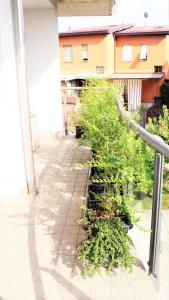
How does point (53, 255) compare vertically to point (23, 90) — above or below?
below

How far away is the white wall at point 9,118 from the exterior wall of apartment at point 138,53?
17.2 m

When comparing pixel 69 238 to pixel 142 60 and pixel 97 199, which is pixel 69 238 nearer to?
A: pixel 97 199

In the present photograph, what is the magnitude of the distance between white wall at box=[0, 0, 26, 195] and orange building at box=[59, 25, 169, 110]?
15119 mm

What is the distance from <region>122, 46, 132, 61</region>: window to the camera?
62.5 feet

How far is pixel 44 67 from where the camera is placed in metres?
6.19

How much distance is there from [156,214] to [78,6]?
18.2ft

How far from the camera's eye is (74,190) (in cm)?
363

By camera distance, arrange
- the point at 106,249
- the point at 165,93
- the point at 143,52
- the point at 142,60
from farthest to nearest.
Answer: the point at 142,60
the point at 143,52
the point at 165,93
the point at 106,249

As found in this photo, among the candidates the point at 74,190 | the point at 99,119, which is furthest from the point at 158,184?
the point at 74,190

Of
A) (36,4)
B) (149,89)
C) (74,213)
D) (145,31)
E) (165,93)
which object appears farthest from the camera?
(149,89)

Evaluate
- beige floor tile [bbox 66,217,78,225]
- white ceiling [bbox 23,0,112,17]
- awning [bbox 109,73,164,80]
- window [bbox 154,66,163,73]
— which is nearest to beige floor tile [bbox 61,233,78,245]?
beige floor tile [bbox 66,217,78,225]

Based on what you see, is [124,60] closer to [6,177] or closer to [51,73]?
[51,73]

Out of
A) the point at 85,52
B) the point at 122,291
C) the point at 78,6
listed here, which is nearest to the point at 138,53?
the point at 85,52

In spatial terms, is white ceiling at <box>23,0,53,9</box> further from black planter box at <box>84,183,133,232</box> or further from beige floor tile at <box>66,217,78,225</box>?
beige floor tile at <box>66,217,78,225</box>
